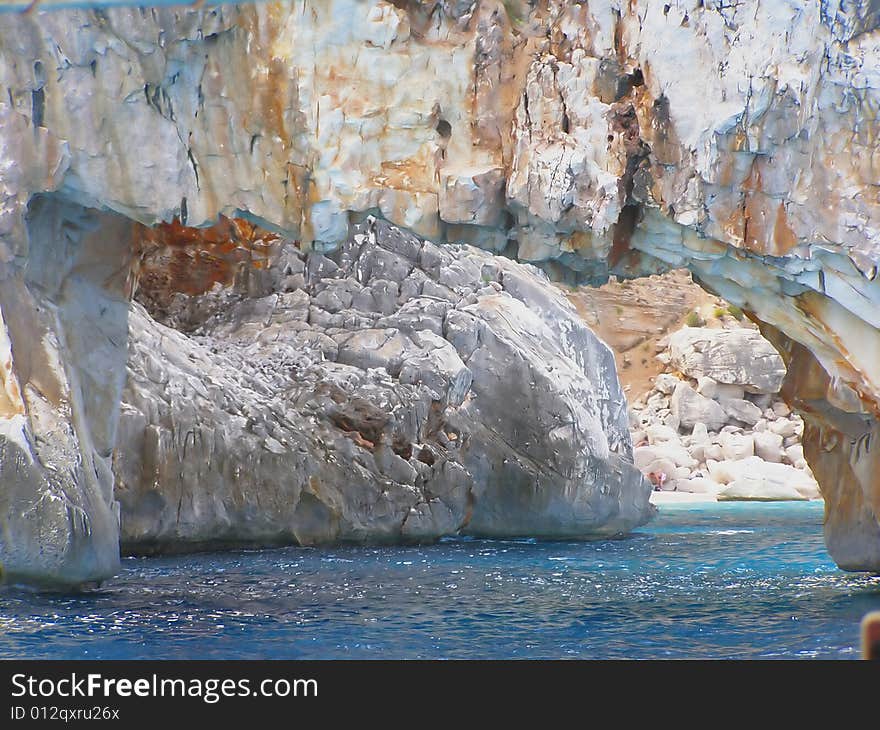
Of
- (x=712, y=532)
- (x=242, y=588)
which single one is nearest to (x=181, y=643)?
(x=242, y=588)

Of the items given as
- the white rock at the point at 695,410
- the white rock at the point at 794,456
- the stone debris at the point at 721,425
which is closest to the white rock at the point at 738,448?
the stone debris at the point at 721,425

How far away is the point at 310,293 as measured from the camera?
23.9 metres

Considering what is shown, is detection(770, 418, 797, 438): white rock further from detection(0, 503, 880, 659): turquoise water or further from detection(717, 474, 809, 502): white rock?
detection(0, 503, 880, 659): turquoise water

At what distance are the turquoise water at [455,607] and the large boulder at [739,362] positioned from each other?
25.4 m

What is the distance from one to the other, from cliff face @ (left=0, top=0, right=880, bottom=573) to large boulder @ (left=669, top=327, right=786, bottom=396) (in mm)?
33639

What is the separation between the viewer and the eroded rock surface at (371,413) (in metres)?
19.6

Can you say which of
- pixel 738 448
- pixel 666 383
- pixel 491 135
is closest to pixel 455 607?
pixel 491 135

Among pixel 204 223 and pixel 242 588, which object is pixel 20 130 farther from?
pixel 242 588

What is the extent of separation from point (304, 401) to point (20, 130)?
10.8 meters

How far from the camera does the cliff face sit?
10750mm

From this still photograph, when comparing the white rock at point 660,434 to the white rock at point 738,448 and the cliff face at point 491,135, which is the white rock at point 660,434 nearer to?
the white rock at point 738,448
